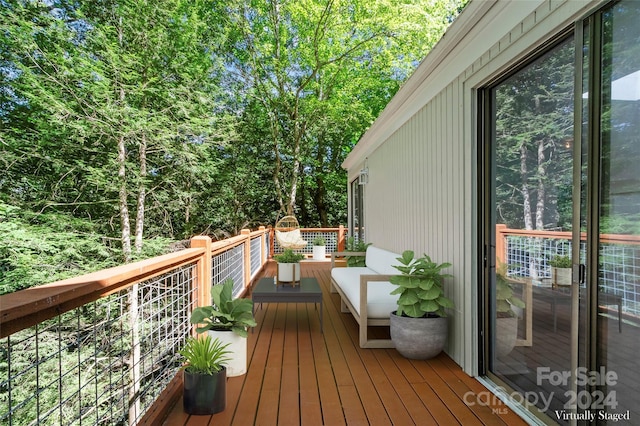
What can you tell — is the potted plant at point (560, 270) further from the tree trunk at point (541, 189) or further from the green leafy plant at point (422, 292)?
the green leafy plant at point (422, 292)

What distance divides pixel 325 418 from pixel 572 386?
49.2 inches

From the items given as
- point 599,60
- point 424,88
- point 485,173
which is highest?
point 424,88

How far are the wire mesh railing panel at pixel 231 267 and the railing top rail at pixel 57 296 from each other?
6.51ft

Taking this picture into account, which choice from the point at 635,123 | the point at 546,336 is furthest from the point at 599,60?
the point at 546,336

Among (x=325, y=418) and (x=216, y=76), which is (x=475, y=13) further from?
(x=216, y=76)

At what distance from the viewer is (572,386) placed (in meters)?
1.90

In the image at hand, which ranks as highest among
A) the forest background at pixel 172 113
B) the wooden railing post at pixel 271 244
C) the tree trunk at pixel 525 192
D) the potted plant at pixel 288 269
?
the forest background at pixel 172 113

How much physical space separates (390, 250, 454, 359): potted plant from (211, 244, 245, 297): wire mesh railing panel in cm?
181

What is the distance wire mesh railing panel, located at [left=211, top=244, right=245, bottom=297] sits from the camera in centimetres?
405

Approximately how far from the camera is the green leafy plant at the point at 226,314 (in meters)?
2.64

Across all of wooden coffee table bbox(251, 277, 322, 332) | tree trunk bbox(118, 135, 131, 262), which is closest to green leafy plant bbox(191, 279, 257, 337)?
wooden coffee table bbox(251, 277, 322, 332)

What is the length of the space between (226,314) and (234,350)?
0.93ft

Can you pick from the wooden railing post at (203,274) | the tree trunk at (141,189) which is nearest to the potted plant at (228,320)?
the wooden railing post at (203,274)

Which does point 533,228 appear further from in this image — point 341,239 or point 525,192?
point 341,239
